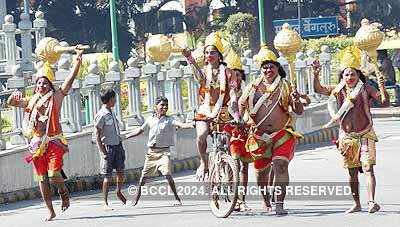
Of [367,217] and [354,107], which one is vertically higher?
[354,107]

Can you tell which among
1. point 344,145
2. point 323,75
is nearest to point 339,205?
point 344,145

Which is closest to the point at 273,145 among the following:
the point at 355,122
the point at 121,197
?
the point at 355,122

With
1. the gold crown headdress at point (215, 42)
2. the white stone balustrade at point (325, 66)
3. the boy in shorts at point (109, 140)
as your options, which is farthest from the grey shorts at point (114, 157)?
the white stone balustrade at point (325, 66)

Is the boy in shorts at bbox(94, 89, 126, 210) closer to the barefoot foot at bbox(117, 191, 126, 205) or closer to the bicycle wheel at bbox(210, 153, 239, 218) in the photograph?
the barefoot foot at bbox(117, 191, 126, 205)

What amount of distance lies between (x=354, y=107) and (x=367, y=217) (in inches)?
48.3

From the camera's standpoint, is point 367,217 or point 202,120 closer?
point 367,217

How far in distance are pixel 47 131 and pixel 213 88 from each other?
2014 mm

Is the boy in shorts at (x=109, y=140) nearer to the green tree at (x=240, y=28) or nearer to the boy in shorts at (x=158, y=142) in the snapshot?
the boy in shorts at (x=158, y=142)

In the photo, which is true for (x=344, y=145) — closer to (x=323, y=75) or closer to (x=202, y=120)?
(x=202, y=120)

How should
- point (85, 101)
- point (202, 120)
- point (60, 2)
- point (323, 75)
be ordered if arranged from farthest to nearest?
point (60, 2), point (323, 75), point (85, 101), point (202, 120)

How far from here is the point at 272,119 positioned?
1271cm

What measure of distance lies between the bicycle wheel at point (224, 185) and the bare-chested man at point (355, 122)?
49.1 inches

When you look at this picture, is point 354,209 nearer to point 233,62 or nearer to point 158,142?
point 233,62

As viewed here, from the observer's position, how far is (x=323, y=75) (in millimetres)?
28547
